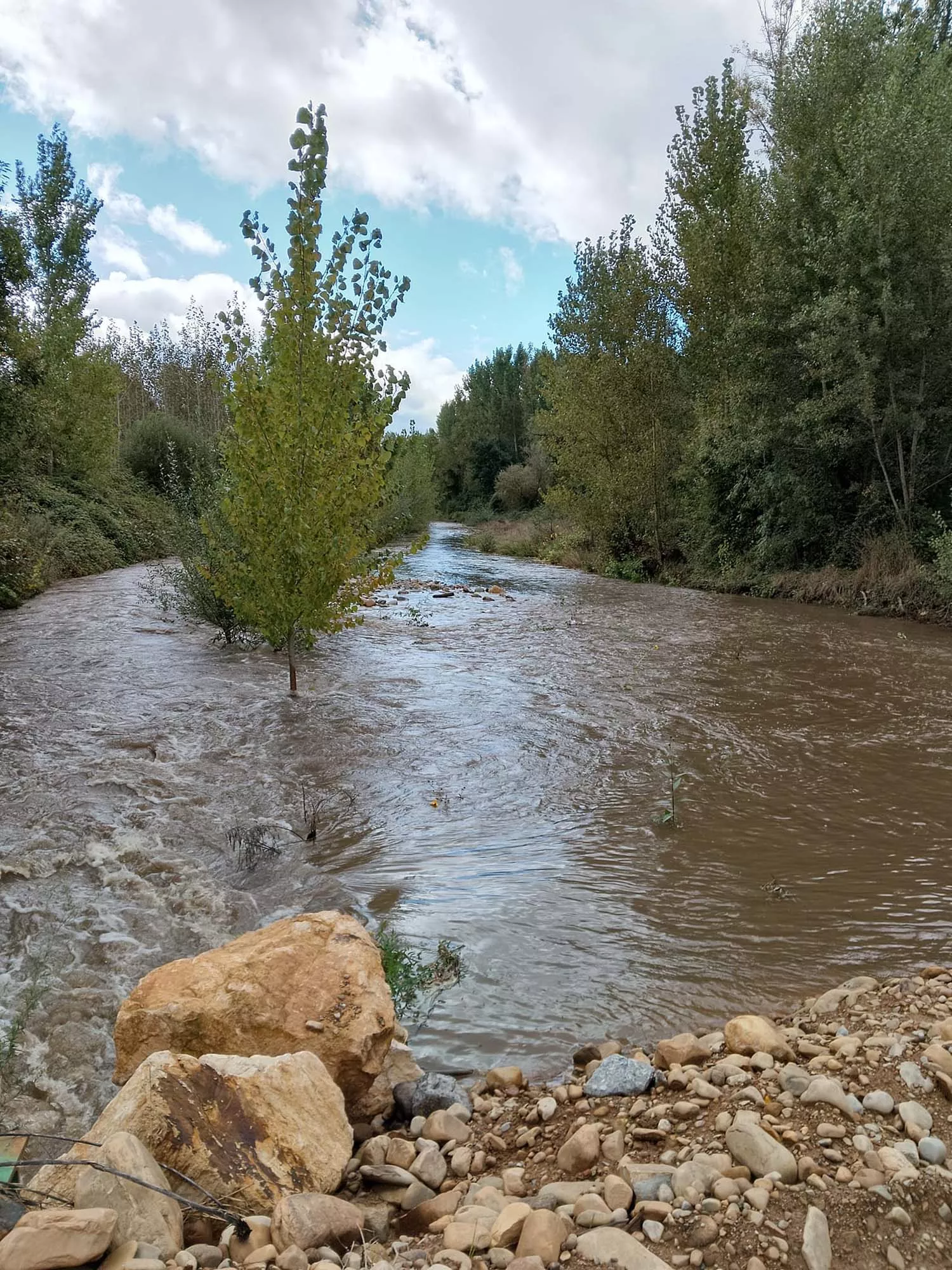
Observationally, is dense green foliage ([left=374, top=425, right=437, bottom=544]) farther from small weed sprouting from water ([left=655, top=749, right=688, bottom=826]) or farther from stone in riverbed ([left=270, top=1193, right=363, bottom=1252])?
stone in riverbed ([left=270, top=1193, right=363, bottom=1252])

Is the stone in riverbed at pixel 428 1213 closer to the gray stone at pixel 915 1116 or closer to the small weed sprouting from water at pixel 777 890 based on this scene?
the gray stone at pixel 915 1116

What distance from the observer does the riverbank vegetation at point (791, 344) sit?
15.8 metres

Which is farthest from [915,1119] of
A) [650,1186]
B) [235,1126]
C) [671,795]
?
[671,795]

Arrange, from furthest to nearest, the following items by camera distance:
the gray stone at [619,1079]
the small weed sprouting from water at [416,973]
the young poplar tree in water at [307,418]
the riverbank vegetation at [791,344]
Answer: the riverbank vegetation at [791,344] → the young poplar tree in water at [307,418] → the small weed sprouting from water at [416,973] → the gray stone at [619,1079]

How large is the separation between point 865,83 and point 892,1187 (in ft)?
72.3

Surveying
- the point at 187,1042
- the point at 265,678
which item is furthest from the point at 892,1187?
the point at 265,678

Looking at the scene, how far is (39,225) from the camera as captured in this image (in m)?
30.3

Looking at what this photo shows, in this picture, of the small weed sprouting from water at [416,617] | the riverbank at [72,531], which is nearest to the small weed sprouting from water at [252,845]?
the riverbank at [72,531]

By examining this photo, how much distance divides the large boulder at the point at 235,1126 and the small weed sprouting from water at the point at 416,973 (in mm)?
993

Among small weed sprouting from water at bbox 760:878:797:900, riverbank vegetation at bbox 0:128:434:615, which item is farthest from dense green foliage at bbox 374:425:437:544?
small weed sprouting from water at bbox 760:878:797:900

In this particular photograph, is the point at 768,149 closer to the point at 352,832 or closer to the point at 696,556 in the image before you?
the point at 696,556

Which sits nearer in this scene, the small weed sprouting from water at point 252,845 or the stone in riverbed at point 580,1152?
the stone in riverbed at point 580,1152

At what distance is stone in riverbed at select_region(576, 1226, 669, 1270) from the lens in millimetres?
1971

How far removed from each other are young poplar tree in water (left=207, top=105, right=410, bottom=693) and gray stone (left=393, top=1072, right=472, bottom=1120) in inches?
254
